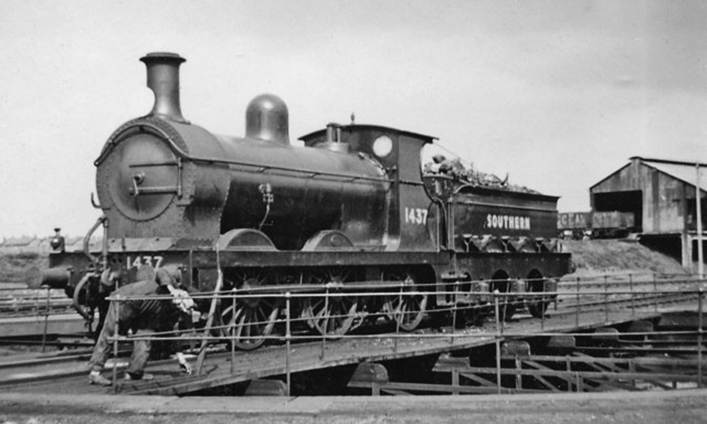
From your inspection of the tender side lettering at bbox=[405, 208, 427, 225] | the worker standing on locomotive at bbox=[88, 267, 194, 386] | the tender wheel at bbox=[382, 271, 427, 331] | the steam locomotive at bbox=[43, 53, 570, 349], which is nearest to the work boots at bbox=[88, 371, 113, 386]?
the worker standing on locomotive at bbox=[88, 267, 194, 386]

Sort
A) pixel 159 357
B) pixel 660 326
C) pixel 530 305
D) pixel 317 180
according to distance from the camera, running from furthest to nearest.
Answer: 1. pixel 660 326
2. pixel 530 305
3. pixel 317 180
4. pixel 159 357

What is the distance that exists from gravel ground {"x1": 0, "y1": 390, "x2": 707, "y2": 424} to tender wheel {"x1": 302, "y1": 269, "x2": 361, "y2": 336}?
4390mm

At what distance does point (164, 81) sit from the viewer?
10859 millimetres

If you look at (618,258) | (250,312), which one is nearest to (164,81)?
(250,312)

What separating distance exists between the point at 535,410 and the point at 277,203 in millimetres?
5942

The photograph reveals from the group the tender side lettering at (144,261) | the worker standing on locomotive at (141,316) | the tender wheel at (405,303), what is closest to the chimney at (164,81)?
the tender side lettering at (144,261)

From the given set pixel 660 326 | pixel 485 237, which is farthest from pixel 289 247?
pixel 660 326

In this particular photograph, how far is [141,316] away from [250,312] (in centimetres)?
235

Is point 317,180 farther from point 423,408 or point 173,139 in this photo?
point 423,408

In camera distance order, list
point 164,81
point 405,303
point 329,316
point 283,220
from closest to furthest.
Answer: point 329,316 → point 164,81 → point 283,220 → point 405,303

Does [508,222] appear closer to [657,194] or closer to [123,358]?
[123,358]

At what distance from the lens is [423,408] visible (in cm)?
678

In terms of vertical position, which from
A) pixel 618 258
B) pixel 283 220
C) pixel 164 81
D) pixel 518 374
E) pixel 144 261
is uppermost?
pixel 164 81

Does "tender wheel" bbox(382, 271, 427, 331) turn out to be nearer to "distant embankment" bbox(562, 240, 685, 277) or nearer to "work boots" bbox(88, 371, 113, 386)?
"work boots" bbox(88, 371, 113, 386)
